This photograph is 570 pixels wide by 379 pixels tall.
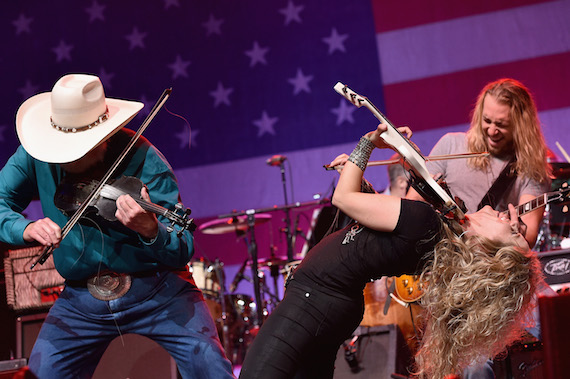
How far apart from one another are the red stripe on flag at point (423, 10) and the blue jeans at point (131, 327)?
441cm

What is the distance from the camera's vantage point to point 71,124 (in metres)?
2.92

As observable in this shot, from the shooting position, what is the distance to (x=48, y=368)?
2762 mm

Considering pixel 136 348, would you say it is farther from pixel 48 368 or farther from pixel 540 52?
pixel 540 52

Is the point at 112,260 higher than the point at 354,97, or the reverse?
the point at 354,97

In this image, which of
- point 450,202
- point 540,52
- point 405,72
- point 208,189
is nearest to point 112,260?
point 450,202

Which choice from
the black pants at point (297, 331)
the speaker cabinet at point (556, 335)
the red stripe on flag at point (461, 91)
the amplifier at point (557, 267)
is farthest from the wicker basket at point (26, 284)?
the red stripe on flag at point (461, 91)

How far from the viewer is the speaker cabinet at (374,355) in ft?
14.5

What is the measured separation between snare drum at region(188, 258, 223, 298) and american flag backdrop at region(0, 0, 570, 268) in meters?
0.63

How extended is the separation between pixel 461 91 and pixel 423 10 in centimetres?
91

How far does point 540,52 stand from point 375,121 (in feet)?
5.59

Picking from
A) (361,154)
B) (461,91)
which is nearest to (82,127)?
(361,154)

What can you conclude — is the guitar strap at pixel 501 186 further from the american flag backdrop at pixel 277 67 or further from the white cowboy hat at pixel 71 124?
the american flag backdrop at pixel 277 67

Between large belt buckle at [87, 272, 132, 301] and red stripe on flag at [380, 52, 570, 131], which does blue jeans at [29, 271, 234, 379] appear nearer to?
large belt buckle at [87, 272, 132, 301]

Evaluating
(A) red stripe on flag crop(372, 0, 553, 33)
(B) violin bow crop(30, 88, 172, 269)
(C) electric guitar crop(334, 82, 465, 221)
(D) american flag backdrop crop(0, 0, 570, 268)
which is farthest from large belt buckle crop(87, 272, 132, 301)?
(A) red stripe on flag crop(372, 0, 553, 33)
